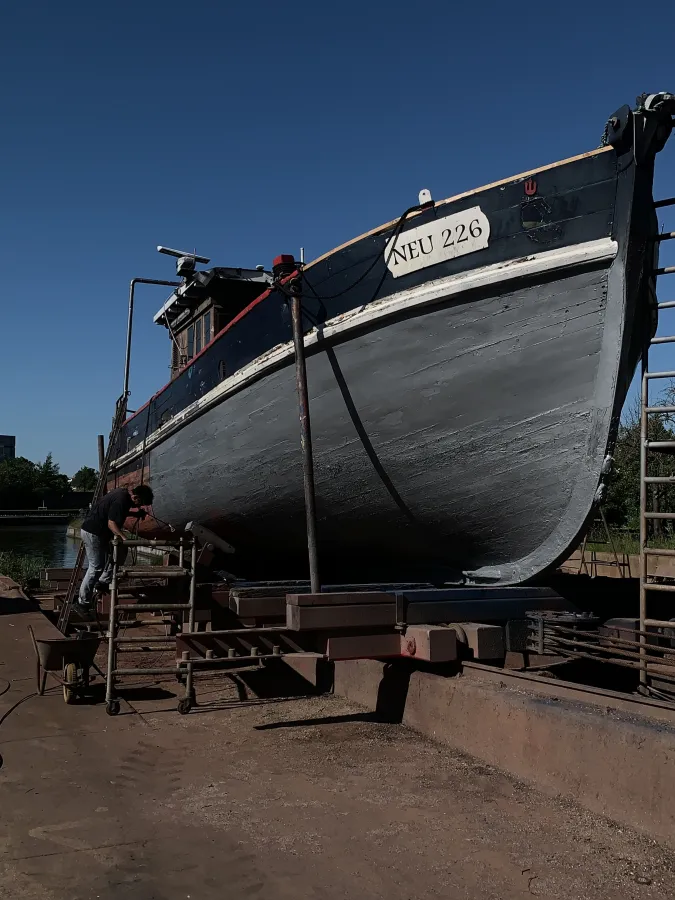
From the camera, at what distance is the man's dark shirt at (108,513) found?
249 inches

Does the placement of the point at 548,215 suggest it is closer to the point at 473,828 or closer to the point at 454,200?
the point at 454,200

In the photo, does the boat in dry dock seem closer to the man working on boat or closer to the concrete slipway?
the man working on boat

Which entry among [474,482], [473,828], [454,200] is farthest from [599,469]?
[473,828]

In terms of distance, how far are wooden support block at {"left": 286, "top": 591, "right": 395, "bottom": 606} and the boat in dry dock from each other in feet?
3.72

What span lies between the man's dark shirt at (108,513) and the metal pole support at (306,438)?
6.28 feet

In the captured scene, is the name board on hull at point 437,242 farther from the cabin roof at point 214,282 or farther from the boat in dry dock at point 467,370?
the cabin roof at point 214,282

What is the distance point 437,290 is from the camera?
16.5 ft

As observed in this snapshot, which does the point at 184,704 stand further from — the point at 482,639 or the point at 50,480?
the point at 50,480

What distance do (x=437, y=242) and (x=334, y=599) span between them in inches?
101

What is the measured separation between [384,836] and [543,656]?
80.5 inches

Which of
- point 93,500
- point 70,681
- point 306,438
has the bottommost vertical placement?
point 70,681

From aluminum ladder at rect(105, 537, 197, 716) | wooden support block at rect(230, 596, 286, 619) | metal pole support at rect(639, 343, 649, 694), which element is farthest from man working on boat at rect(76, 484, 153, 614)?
metal pole support at rect(639, 343, 649, 694)

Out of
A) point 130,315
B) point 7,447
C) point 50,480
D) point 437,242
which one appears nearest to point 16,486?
point 50,480

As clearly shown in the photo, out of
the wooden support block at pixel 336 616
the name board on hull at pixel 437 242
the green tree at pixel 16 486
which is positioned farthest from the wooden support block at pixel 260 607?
the green tree at pixel 16 486
